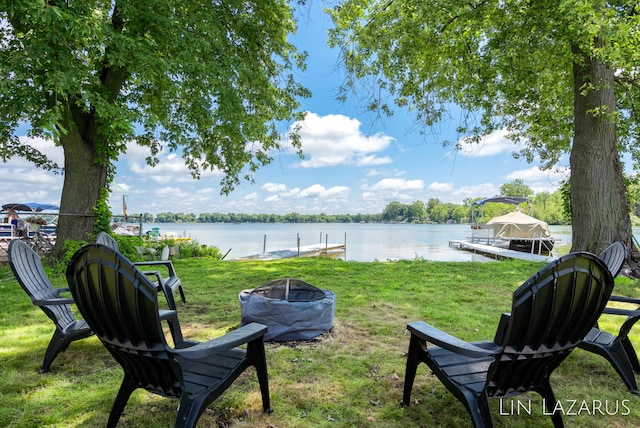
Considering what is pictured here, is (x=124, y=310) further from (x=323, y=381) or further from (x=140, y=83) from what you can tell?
(x=140, y=83)

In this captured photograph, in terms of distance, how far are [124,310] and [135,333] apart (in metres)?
0.12

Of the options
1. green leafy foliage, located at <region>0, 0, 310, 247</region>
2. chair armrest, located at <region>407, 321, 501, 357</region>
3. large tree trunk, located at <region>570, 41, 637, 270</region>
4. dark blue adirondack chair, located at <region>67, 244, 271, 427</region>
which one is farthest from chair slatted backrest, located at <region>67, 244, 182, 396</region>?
large tree trunk, located at <region>570, 41, 637, 270</region>

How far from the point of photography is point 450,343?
1.74 meters

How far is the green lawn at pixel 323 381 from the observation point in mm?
1958

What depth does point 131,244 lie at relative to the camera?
25.4 ft

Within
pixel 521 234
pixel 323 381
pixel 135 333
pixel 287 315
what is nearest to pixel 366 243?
pixel 521 234

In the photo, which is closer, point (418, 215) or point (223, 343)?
point (223, 343)

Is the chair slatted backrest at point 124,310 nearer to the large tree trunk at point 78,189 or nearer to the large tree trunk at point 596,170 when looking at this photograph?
the large tree trunk at point 78,189

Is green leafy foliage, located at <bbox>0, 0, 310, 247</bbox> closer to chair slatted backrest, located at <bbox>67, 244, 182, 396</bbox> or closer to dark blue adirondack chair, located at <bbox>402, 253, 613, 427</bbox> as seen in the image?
chair slatted backrest, located at <bbox>67, 244, 182, 396</bbox>

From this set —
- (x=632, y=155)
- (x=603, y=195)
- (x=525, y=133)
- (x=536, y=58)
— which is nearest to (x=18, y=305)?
(x=536, y=58)

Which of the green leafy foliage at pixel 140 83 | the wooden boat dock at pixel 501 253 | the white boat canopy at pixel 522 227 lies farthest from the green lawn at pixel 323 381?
the white boat canopy at pixel 522 227

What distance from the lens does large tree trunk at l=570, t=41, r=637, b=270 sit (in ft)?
19.7

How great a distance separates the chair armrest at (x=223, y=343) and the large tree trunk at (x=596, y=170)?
6.62 meters

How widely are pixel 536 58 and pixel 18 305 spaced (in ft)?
27.7
